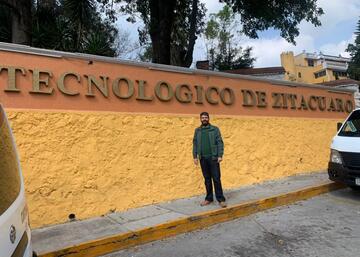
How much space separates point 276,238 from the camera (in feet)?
19.9

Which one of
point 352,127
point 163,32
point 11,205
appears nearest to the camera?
point 11,205

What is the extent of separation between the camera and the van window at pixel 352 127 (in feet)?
28.5

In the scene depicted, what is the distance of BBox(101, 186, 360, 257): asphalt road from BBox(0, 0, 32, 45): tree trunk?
607 centimetres

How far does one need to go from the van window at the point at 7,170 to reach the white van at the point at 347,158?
22.1 feet

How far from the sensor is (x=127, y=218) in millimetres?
6969

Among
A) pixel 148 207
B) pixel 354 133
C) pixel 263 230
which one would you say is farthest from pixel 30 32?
pixel 354 133

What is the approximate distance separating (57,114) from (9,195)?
15.1ft

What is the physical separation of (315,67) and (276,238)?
69746 mm

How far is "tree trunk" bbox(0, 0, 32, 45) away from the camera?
9617 millimetres

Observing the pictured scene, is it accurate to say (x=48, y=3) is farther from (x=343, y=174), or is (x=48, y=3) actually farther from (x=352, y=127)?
(x=343, y=174)

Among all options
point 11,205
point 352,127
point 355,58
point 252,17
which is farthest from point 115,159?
point 355,58

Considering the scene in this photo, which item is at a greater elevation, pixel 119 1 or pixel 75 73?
pixel 119 1

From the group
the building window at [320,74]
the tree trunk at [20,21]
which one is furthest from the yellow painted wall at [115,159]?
the building window at [320,74]

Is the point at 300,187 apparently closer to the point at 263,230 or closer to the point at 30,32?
the point at 263,230
